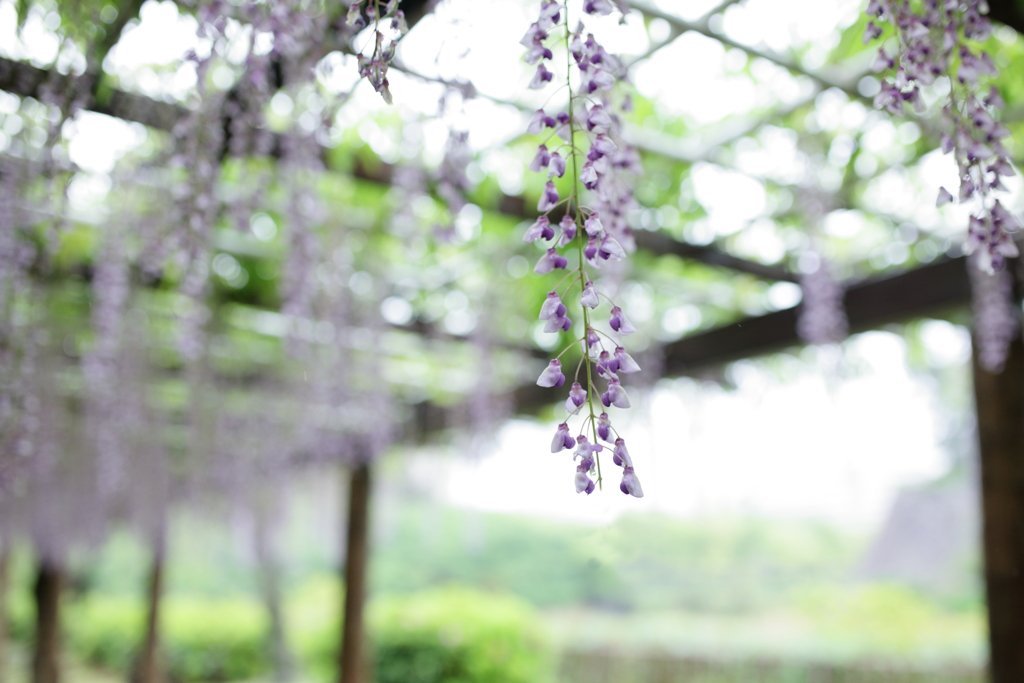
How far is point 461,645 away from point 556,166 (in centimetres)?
624

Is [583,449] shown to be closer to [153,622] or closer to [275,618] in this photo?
[153,622]

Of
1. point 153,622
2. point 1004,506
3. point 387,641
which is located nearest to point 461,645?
point 387,641

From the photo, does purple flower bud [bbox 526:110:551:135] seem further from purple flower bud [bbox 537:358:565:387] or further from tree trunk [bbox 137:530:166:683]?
tree trunk [bbox 137:530:166:683]

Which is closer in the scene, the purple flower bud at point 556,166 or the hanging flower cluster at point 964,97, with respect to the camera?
the purple flower bud at point 556,166

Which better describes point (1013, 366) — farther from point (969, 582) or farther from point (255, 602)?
point (255, 602)

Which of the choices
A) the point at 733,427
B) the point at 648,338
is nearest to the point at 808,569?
the point at 733,427

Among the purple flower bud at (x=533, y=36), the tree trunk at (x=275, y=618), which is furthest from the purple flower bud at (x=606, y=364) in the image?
the tree trunk at (x=275, y=618)

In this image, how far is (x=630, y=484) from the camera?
81 cm

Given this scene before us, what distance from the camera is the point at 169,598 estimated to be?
43.5ft

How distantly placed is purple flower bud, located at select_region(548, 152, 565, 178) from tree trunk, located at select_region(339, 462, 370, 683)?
4744 millimetres

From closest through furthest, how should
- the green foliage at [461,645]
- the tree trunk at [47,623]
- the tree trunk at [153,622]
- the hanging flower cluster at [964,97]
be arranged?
the hanging flower cluster at [964,97] → the tree trunk at [47,623] → the green foliage at [461,645] → the tree trunk at [153,622]

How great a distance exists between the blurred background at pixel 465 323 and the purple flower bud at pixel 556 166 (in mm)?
149

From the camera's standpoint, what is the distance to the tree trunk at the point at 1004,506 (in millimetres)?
2508

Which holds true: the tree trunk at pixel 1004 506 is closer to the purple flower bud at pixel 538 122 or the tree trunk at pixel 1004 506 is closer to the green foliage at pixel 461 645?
the purple flower bud at pixel 538 122
